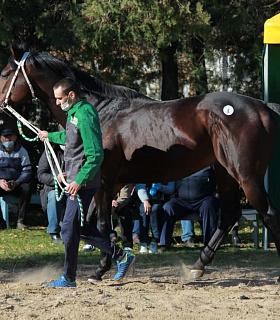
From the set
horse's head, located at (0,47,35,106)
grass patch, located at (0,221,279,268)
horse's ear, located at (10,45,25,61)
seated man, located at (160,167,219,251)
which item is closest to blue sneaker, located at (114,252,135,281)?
grass patch, located at (0,221,279,268)

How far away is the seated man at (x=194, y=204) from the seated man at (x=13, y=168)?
9.68 ft

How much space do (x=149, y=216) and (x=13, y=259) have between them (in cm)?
222

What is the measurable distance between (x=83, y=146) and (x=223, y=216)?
2211 mm

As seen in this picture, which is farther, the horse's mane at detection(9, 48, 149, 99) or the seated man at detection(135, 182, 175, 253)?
the seated man at detection(135, 182, 175, 253)

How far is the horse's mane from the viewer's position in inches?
308

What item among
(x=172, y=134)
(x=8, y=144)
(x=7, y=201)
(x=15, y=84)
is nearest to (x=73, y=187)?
(x=172, y=134)

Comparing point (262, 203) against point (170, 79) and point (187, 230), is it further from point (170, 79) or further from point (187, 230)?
point (170, 79)

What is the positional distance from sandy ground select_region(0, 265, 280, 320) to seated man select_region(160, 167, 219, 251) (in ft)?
7.65

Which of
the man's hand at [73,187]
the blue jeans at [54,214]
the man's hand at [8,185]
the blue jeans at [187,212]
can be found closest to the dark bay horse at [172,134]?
the man's hand at [73,187]

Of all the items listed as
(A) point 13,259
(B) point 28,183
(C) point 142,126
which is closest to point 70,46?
(B) point 28,183

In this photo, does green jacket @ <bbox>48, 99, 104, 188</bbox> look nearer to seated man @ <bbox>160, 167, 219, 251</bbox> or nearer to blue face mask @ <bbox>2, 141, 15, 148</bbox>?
seated man @ <bbox>160, 167, 219, 251</bbox>

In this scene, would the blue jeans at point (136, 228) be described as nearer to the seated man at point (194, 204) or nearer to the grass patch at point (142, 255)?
the grass patch at point (142, 255)

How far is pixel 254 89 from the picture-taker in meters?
15.3

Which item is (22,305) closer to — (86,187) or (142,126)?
(86,187)
